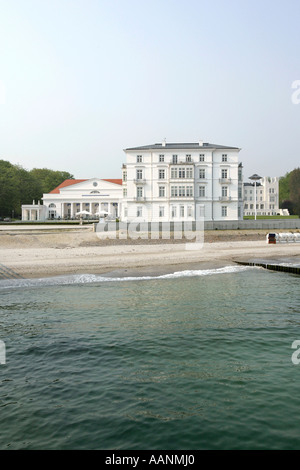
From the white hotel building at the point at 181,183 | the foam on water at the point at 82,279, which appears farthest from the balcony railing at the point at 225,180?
the foam on water at the point at 82,279

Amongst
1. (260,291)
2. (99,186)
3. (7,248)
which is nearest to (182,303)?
(260,291)

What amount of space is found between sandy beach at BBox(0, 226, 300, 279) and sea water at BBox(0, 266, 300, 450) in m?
7.90

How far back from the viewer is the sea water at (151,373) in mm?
5773

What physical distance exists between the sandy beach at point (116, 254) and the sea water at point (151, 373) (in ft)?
25.9

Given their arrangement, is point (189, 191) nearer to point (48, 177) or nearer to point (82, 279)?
point (82, 279)

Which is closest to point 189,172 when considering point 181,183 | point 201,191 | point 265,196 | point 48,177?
point 181,183

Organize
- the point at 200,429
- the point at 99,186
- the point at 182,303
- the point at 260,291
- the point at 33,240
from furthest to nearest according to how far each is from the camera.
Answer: the point at 99,186, the point at 33,240, the point at 260,291, the point at 182,303, the point at 200,429

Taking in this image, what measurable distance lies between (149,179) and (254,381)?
5155 centimetres

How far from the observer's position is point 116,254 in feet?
91.5

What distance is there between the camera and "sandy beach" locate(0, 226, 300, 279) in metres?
22.8

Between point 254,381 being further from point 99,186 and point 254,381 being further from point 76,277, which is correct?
point 99,186

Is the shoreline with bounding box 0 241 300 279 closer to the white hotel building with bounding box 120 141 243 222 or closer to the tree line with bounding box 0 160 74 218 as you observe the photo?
the white hotel building with bounding box 120 141 243 222
